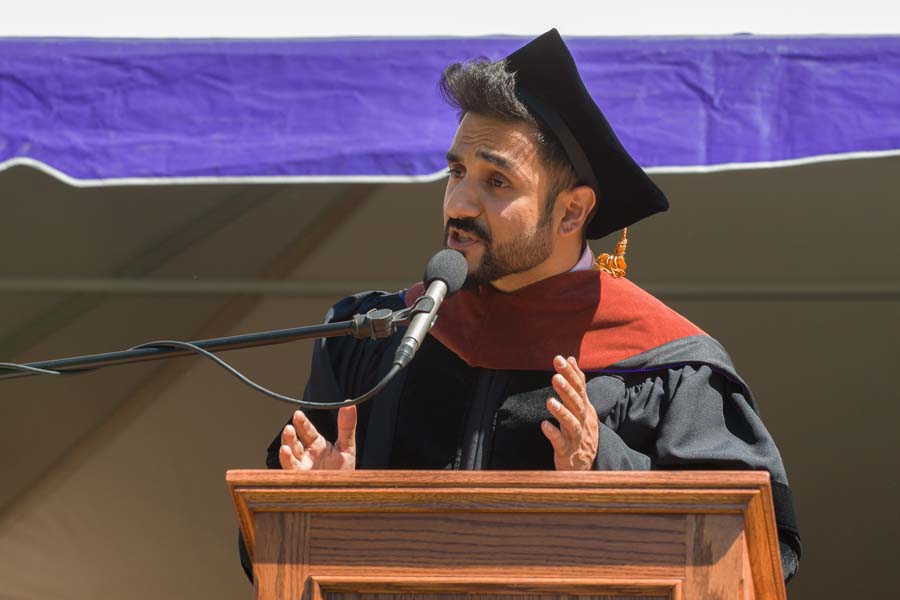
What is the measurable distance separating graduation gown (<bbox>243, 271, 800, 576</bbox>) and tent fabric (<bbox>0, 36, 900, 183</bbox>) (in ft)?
1.86

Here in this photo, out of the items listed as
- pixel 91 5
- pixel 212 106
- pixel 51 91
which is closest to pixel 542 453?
pixel 212 106

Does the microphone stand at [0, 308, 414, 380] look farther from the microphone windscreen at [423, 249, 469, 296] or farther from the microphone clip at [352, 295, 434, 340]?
the microphone windscreen at [423, 249, 469, 296]

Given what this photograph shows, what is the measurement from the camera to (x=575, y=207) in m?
3.21

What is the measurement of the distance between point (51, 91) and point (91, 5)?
2.63ft

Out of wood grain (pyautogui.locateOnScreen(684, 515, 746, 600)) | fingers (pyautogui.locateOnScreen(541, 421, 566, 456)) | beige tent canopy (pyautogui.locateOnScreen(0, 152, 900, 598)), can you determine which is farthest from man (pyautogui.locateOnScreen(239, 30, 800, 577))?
beige tent canopy (pyautogui.locateOnScreen(0, 152, 900, 598))

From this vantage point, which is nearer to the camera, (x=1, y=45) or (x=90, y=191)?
(x=1, y=45)

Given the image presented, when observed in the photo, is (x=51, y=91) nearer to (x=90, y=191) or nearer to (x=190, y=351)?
(x=90, y=191)

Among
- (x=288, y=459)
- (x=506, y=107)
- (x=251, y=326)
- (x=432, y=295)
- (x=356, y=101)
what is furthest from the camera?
(x=251, y=326)

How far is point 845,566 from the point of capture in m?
5.31

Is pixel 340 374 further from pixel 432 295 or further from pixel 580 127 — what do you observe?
pixel 432 295

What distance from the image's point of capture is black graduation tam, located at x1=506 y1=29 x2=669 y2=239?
3152 mm

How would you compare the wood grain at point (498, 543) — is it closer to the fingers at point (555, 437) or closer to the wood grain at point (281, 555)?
the wood grain at point (281, 555)

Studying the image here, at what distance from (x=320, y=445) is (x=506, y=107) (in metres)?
0.91

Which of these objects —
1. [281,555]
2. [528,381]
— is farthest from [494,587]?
[528,381]
